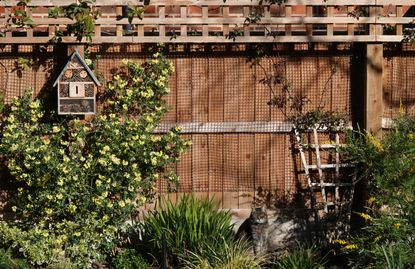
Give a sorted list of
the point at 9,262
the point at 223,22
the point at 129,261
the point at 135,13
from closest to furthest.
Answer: the point at 9,262
the point at 129,261
the point at 135,13
the point at 223,22

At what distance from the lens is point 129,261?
8.62 meters

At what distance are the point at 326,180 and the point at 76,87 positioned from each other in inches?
112

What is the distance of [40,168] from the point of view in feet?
28.1

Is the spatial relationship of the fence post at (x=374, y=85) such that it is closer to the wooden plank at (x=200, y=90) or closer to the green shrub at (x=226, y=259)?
the wooden plank at (x=200, y=90)

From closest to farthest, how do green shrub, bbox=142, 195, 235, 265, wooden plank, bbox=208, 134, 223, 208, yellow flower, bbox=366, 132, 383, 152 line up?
yellow flower, bbox=366, 132, 383, 152, green shrub, bbox=142, 195, 235, 265, wooden plank, bbox=208, 134, 223, 208

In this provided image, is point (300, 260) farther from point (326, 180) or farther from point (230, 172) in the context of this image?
point (230, 172)

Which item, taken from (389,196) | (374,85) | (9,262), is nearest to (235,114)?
(374,85)

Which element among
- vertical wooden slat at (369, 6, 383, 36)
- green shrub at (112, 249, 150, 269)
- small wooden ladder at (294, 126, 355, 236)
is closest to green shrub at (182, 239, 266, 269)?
green shrub at (112, 249, 150, 269)

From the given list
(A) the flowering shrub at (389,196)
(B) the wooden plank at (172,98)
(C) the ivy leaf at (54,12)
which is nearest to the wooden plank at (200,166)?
(B) the wooden plank at (172,98)

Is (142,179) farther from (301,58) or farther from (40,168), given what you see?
(301,58)

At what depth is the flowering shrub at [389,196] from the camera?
285 inches

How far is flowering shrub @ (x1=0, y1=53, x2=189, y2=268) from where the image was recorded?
8531mm

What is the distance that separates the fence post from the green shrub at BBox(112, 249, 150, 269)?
2.78m

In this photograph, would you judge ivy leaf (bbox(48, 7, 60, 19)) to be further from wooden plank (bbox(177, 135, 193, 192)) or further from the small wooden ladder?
the small wooden ladder
